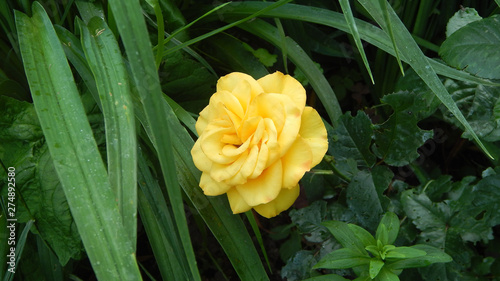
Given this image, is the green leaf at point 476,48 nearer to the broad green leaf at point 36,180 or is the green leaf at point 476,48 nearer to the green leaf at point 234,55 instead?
the green leaf at point 234,55

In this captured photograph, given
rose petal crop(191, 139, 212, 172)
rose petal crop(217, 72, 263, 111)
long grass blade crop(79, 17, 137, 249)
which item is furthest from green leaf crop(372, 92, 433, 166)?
long grass blade crop(79, 17, 137, 249)

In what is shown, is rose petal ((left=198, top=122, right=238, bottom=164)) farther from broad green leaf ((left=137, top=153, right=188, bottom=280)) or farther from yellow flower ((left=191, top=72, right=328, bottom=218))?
broad green leaf ((left=137, top=153, right=188, bottom=280))

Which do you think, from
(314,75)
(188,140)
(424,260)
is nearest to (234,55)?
(314,75)

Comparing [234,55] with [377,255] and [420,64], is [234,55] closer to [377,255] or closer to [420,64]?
[420,64]

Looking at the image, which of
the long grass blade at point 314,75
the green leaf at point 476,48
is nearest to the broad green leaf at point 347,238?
the long grass blade at point 314,75

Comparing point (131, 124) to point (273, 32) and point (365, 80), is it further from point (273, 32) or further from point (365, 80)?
point (365, 80)
